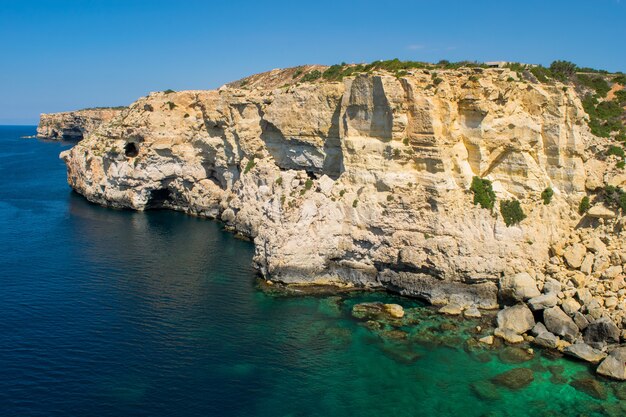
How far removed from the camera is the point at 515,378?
25.7 meters

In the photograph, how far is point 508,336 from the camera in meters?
29.5

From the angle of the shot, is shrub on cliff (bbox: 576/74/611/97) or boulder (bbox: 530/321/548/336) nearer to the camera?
boulder (bbox: 530/321/548/336)

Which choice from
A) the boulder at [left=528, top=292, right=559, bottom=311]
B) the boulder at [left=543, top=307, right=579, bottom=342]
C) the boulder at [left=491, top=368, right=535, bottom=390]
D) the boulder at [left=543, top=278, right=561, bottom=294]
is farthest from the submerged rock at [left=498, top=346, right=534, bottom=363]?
the boulder at [left=543, top=278, right=561, bottom=294]

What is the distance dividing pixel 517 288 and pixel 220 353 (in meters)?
20.5

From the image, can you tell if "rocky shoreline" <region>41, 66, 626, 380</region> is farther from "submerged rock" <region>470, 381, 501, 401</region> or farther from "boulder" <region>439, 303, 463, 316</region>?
"submerged rock" <region>470, 381, 501, 401</region>

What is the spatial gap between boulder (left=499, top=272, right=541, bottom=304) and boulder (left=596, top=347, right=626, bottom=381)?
6882 mm

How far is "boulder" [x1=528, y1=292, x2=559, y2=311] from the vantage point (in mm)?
31688

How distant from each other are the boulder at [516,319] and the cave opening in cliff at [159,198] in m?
46.1

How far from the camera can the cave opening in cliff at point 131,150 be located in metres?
62.1

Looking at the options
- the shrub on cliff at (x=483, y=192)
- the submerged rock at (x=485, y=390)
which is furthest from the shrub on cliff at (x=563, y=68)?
the submerged rock at (x=485, y=390)

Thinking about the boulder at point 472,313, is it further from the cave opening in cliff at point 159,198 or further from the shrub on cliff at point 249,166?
the cave opening in cliff at point 159,198

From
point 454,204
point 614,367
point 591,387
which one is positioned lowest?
point 591,387

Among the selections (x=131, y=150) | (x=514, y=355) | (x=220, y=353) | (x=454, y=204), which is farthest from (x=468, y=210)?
(x=131, y=150)

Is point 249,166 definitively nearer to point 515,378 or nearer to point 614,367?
point 515,378
